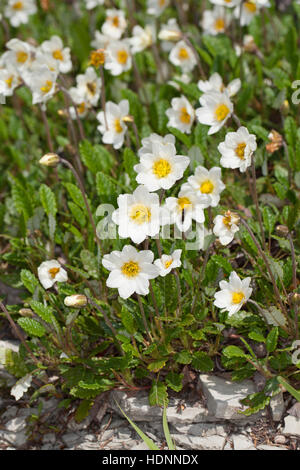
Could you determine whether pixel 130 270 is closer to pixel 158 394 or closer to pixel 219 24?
pixel 158 394

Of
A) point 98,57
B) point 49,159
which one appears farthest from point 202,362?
point 98,57

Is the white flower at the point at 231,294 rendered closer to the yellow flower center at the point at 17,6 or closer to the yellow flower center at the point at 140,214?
the yellow flower center at the point at 140,214

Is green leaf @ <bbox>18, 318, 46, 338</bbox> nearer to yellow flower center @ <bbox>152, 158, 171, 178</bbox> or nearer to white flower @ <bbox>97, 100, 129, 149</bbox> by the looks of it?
yellow flower center @ <bbox>152, 158, 171, 178</bbox>

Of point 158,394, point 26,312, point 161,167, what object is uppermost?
point 161,167

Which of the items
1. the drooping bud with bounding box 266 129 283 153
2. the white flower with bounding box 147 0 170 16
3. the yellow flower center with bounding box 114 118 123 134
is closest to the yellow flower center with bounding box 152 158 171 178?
the drooping bud with bounding box 266 129 283 153

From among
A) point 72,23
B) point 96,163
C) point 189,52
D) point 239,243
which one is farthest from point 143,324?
point 72,23
